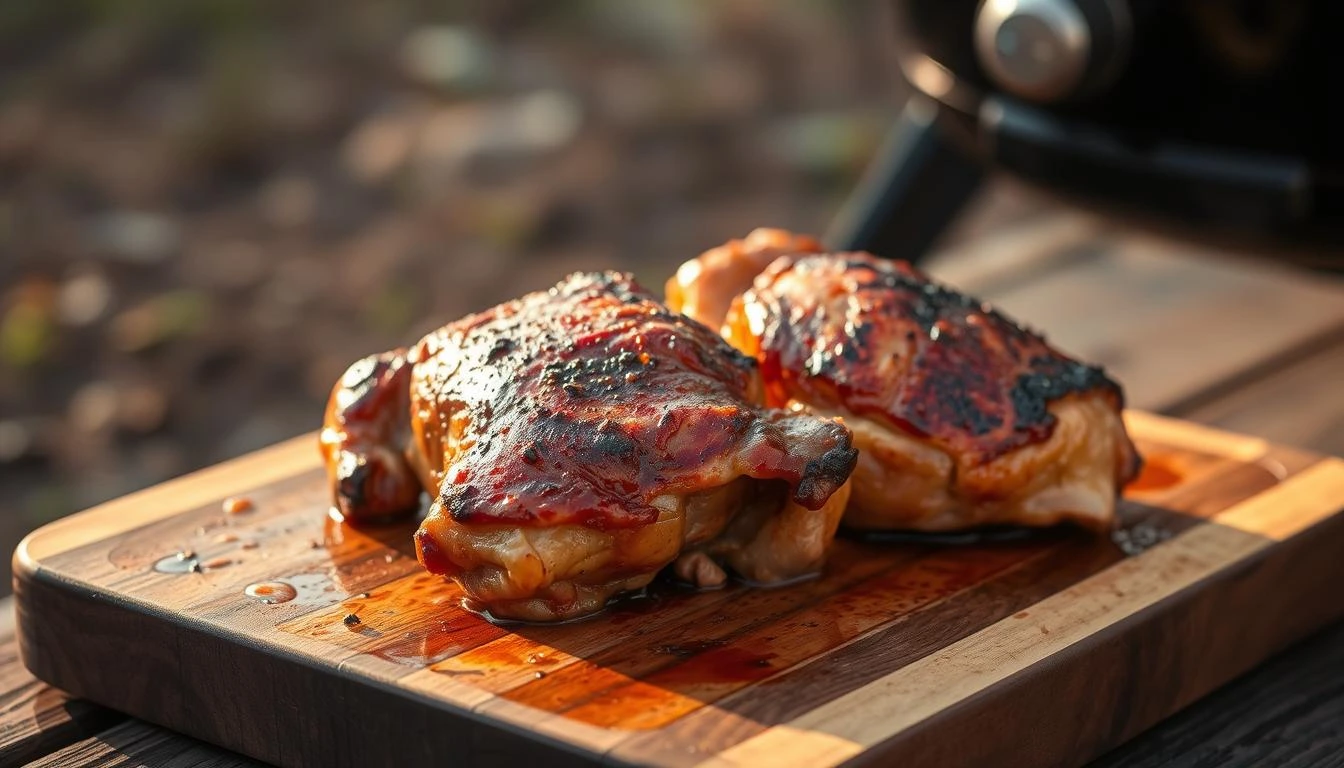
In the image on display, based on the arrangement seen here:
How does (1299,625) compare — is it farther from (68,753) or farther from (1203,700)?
(68,753)

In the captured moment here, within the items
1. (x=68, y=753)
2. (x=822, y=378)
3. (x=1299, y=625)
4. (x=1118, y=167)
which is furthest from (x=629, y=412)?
(x=1118, y=167)

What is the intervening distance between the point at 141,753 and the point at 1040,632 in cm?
131

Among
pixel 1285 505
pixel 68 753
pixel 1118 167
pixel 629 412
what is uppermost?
pixel 1118 167

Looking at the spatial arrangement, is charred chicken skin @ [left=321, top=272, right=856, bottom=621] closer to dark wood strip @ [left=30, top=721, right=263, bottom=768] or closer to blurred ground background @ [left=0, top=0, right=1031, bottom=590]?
dark wood strip @ [left=30, top=721, right=263, bottom=768]

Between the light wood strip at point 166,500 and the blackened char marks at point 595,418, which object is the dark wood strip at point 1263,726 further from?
the light wood strip at point 166,500

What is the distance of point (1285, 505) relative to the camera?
296cm

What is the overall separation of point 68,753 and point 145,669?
0.17m

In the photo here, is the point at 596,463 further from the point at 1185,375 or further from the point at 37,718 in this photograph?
the point at 1185,375

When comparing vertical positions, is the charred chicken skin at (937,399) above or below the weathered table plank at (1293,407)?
above

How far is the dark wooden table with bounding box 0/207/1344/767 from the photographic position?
8.41 feet

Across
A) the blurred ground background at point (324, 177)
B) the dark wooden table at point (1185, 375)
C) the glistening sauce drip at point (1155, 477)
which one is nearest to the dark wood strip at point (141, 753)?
the dark wooden table at point (1185, 375)

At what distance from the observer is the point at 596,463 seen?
2438 millimetres

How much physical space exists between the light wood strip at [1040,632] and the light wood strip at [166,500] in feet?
4.12

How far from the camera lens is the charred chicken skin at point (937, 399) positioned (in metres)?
2.72
